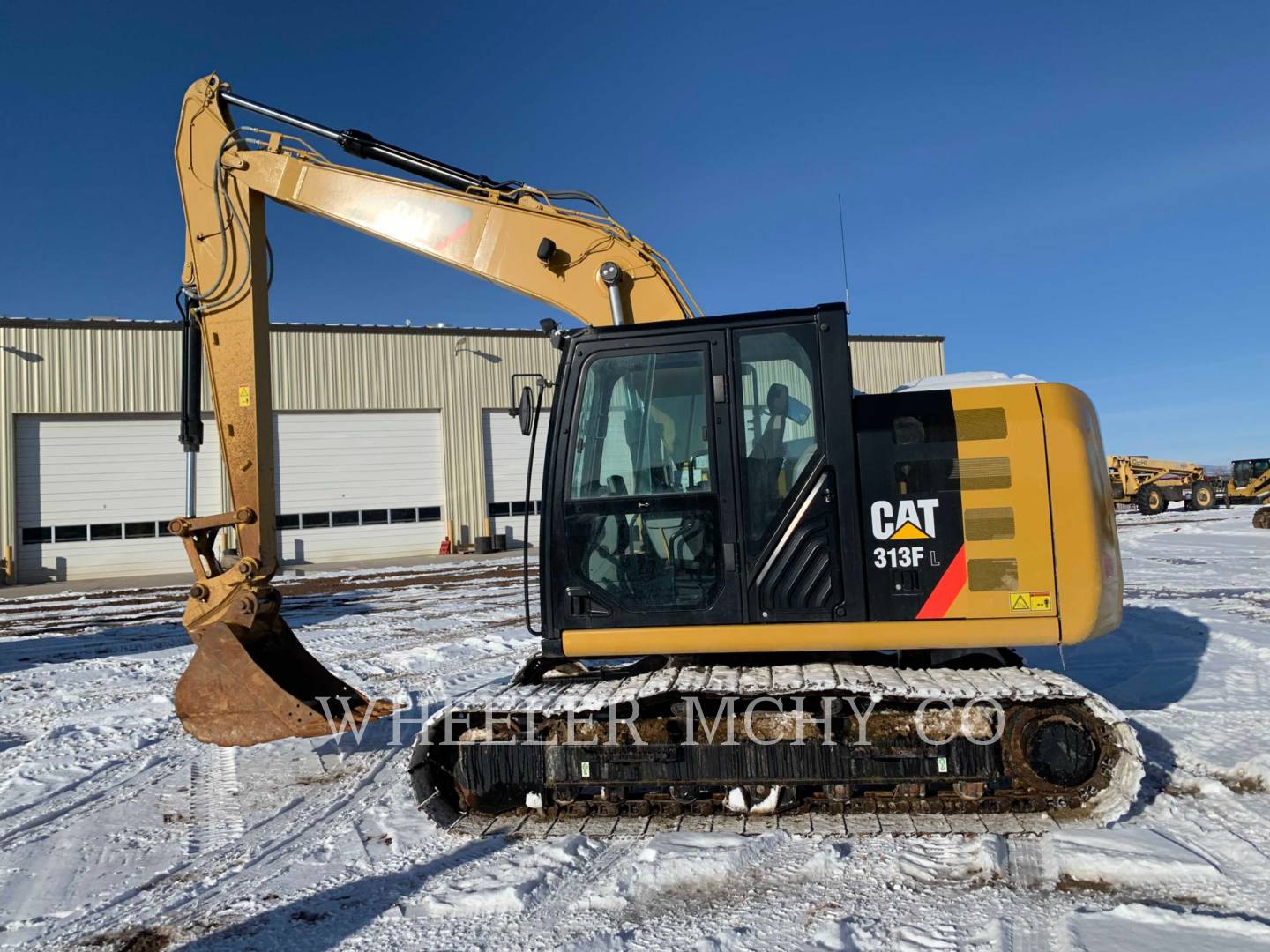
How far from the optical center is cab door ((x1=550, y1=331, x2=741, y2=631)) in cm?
433

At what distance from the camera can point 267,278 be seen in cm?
555

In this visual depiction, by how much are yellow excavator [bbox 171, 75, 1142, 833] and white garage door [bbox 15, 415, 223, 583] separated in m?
21.7

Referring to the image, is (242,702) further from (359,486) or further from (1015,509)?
(359,486)

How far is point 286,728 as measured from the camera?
4777 millimetres

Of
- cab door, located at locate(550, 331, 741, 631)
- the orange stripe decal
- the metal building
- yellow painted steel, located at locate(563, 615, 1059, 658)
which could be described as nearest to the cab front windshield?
cab door, located at locate(550, 331, 741, 631)

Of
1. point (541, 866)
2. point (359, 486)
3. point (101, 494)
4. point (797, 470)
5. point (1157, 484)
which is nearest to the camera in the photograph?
point (541, 866)

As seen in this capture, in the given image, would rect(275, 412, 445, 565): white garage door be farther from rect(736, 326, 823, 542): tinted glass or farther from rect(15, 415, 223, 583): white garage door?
rect(736, 326, 823, 542): tinted glass

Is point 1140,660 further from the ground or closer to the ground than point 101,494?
closer to the ground

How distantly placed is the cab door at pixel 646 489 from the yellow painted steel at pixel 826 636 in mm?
63

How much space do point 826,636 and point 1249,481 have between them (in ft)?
147

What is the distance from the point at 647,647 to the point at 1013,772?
1.84m

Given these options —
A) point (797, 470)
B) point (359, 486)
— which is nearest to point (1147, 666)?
point (797, 470)

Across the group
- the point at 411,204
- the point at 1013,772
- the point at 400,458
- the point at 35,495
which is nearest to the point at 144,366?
the point at 35,495

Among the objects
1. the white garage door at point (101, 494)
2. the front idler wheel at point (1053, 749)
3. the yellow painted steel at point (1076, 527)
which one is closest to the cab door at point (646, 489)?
the front idler wheel at point (1053, 749)
